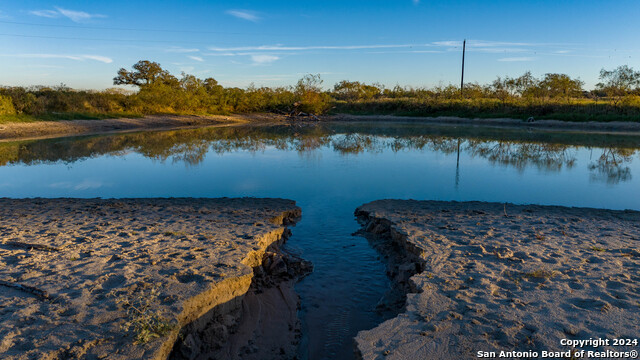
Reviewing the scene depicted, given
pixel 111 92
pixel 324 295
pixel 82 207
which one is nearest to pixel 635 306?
pixel 324 295

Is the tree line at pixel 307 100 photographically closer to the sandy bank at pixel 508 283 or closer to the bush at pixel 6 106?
the bush at pixel 6 106

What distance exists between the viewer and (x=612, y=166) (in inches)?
527

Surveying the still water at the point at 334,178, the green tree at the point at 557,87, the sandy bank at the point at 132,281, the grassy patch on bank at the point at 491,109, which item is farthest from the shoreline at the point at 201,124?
the sandy bank at the point at 132,281

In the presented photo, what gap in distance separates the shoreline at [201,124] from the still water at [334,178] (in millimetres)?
4337

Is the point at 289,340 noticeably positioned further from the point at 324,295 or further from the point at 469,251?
the point at 469,251

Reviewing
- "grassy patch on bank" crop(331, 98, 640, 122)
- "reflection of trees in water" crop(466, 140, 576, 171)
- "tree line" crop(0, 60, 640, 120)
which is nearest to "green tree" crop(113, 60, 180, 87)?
"tree line" crop(0, 60, 640, 120)

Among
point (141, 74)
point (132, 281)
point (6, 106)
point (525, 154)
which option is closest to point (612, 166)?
point (525, 154)

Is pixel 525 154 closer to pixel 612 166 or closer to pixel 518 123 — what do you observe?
pixel 612 166

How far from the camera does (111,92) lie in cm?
3438

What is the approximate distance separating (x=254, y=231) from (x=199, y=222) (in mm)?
1057

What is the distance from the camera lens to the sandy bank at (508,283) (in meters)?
3.21

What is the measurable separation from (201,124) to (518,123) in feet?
82.6

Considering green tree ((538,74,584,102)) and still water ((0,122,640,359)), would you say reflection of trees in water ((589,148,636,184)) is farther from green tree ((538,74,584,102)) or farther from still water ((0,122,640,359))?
green tree ((538,74,584,102))

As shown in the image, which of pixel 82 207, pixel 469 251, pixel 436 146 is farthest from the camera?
pixel 436 146
